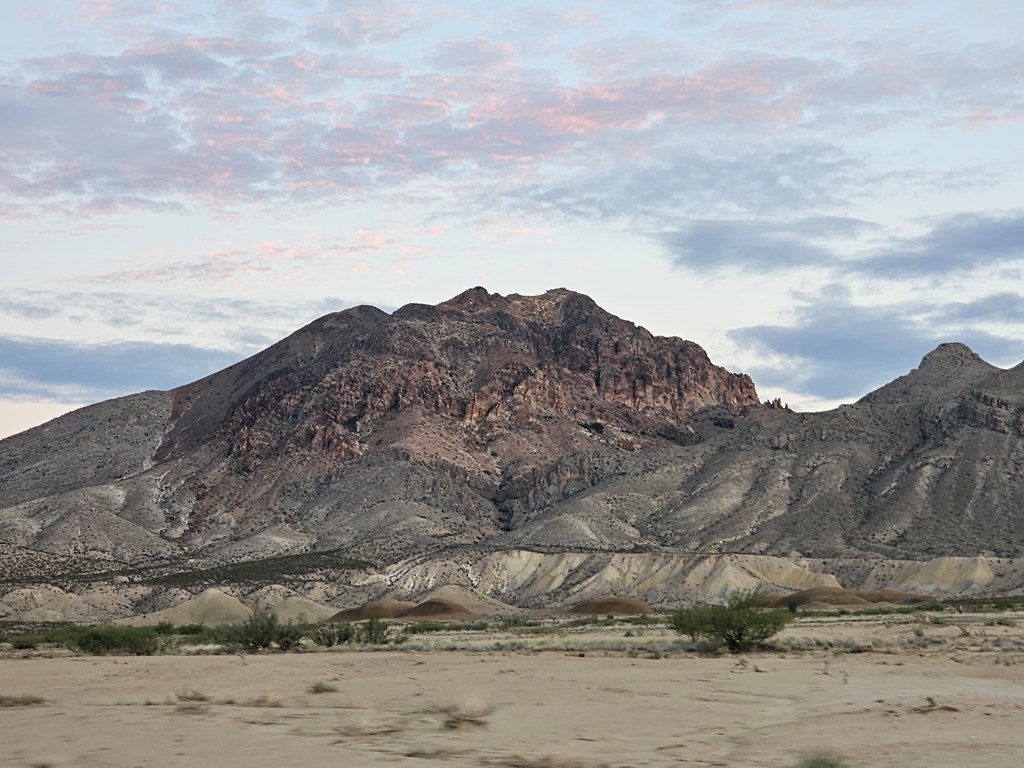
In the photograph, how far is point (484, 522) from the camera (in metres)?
160

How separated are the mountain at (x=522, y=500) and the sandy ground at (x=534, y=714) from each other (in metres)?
80.6

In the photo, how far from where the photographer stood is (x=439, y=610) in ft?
320

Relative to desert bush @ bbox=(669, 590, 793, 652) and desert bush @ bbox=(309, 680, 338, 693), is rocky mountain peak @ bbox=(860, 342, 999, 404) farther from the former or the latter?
desert bush @ bbox=(309, 680, 338, 693)

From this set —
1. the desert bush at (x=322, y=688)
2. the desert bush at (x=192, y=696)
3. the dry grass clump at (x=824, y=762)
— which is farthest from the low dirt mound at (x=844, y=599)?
the dry grass clump at (x=824, y=762)

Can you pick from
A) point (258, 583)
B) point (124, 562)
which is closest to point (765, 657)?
point (258, 583)

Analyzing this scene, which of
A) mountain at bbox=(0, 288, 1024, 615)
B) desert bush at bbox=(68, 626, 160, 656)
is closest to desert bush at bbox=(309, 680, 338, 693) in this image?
desert bush at bbox=(68, 626, 160, 656)

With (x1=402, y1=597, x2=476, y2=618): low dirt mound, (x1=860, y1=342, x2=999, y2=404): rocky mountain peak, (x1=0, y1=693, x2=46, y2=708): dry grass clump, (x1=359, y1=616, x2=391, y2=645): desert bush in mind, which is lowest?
(x1=402, y1=597, x2=476, y2=618): low dirt mound

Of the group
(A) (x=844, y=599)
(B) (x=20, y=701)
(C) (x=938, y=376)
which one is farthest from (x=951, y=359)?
(B) (x=20, y=701)

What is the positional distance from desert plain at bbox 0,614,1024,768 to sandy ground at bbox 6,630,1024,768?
54 millimetres

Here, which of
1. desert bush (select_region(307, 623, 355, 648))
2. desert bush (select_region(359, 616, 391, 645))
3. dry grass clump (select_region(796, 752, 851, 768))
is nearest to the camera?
dry grass clump (select_region(796, 752, 851, 768))

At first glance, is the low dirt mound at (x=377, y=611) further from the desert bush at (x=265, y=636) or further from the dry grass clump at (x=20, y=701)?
the dry grass clump at (x=20, y=701)

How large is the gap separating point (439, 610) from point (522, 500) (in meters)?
68.6

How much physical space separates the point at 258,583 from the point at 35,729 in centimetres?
10254

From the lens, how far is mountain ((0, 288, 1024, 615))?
119312mm
